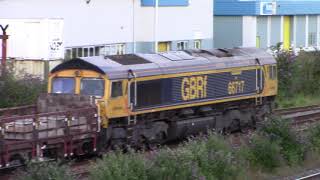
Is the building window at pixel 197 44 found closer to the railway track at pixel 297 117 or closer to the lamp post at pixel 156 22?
the lamp post at pixel 156 22

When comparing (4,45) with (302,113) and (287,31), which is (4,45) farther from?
(287,31)

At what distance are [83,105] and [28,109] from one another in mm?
1525

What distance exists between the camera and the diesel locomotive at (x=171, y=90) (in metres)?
Answer: 20.1

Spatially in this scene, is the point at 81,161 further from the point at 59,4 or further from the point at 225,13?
the point at 225,13

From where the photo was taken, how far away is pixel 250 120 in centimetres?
2522

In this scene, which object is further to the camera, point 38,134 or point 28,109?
point 28,109

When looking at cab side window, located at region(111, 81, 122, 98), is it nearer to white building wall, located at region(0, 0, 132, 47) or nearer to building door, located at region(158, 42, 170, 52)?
white building wall, located at region(0, 0, 132, 47)

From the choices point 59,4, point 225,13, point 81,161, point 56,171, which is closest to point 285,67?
point 59,4

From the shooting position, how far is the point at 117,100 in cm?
1997

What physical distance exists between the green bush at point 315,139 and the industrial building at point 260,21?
2789 cm

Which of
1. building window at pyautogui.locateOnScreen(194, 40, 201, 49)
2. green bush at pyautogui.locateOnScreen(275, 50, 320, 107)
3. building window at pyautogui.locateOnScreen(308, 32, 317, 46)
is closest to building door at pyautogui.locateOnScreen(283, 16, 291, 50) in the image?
building window at pyautogui.locateOnScreen(308, 32, 317, 46)

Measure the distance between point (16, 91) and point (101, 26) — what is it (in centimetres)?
1112

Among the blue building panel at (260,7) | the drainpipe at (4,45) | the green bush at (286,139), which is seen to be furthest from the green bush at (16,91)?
the blue building panel at (260,7)

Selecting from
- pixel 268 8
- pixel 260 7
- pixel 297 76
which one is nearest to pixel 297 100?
pixel 297 76
